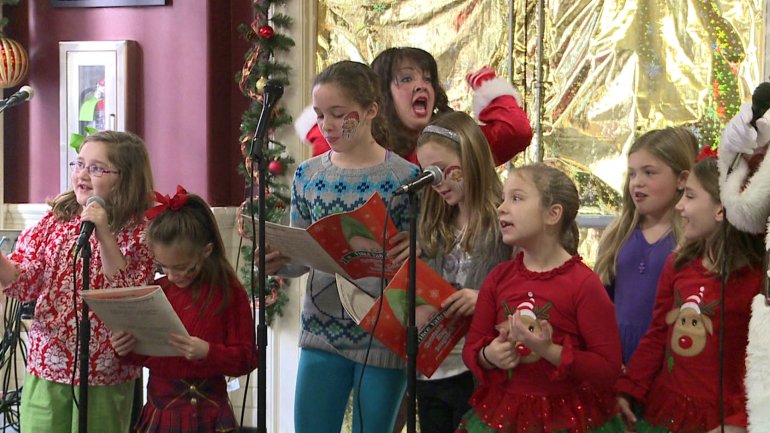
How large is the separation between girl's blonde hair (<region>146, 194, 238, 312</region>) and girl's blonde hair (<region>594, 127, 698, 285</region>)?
3.39 ft

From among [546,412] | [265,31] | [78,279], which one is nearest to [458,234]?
[546,412]

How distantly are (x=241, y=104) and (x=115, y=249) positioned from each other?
2.25m

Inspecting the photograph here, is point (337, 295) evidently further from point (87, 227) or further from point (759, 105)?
point (759, 105)

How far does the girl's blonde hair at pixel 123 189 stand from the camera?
2.77m

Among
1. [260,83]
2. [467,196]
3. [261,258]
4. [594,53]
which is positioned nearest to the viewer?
[261,258]

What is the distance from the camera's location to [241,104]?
4801 mm

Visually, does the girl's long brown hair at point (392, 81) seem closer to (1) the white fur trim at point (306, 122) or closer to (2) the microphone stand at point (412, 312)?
(1) the white fur trim at point (306, 122)

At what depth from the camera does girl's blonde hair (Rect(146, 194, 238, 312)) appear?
101 inches

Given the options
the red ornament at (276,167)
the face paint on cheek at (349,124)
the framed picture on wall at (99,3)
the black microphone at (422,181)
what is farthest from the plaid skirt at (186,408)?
the framed picture on wall at (99,3)

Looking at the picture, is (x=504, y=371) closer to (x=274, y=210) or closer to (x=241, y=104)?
(x=274, y=210)

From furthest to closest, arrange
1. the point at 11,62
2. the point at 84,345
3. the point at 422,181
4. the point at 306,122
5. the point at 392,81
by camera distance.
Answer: the point at 11,62, the point at 306,122, the point at 392,81, the point at 84,345, the point at 422,181

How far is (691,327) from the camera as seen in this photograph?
91.2 inches

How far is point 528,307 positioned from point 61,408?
4.32 feet

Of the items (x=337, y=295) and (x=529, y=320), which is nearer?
(x=529, y=320)
